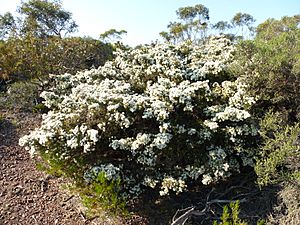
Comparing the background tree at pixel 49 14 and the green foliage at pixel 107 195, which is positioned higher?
the background tree at pixel 49 14

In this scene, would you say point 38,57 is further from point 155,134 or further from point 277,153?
point 277,153

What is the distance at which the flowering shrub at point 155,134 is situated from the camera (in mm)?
4242

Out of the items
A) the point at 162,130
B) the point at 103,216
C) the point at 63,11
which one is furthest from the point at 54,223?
the point at 63,11

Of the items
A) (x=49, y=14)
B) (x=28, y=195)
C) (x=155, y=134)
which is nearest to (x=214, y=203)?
(x=155, y=134)

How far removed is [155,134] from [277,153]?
1.54 m

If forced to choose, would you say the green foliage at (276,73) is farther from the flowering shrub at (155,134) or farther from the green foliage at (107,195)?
the green foliage at (107,195)

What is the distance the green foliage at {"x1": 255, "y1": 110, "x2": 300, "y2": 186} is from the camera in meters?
3.89

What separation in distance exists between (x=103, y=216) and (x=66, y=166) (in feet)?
2.78

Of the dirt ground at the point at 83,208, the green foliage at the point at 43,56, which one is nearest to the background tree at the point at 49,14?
the green foliage at the point at 43,56

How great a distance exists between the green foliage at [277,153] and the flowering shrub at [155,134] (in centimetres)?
26

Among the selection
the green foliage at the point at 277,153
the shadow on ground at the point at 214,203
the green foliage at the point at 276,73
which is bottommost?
the shadow on ground at the point at 214,203

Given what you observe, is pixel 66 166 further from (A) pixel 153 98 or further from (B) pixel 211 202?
(B) pixel 211 202

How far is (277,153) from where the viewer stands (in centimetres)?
399

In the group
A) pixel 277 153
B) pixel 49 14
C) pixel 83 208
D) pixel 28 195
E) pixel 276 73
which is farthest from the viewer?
pixel 49 14
